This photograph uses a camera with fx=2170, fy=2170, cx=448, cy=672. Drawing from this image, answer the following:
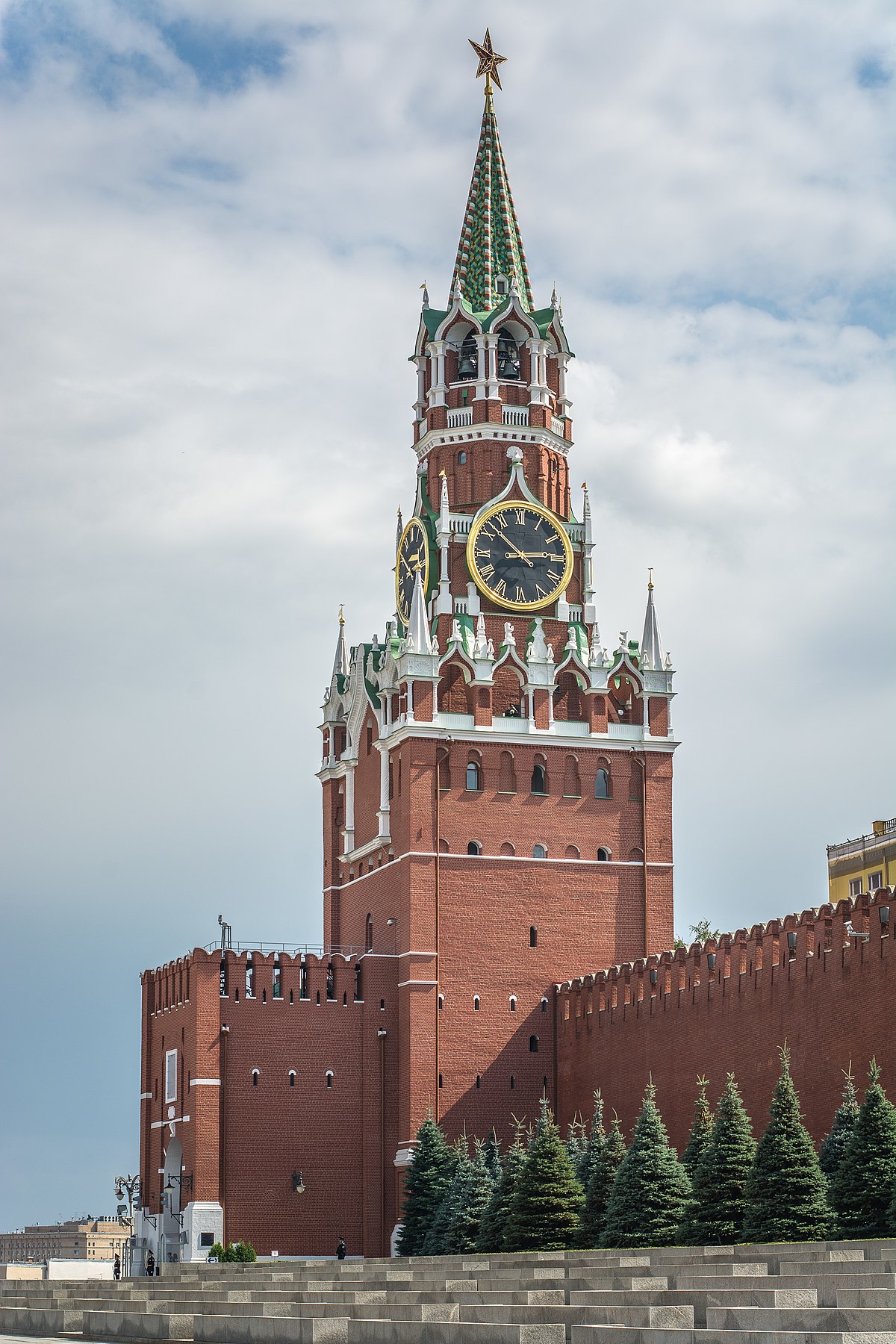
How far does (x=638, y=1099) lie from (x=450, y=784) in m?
10.0

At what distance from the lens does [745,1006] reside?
47031mm

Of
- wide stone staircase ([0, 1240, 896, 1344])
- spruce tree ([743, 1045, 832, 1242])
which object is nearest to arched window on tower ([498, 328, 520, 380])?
spruce tree ([743, 1045, 832, 1242])

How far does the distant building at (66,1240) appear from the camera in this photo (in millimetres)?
143750

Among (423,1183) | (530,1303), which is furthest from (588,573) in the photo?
(530,1303)

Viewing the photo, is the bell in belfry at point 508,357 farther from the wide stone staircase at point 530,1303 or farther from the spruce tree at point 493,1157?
the wide stone staircase at point 530,1303

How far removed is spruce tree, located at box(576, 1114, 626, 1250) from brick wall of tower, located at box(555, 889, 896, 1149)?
3.17 metres

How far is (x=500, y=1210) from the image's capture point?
4547 centimetres

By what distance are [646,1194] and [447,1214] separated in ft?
28.3

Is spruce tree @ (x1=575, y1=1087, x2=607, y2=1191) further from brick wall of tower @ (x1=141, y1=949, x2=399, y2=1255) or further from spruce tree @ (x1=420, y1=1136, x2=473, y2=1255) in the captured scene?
brick wall of tower @ (x1=141, y1=949, x2=399, y2=1255)

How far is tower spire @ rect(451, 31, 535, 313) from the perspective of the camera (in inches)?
2502

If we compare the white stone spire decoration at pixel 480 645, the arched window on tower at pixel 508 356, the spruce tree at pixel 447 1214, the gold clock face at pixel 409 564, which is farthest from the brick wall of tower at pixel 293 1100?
the arched window on tower at pixel 508 356

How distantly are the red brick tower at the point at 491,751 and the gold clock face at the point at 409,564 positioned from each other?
0.30 feet

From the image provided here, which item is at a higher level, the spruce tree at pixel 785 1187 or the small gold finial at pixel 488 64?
the small gold finial at pixel 488 64

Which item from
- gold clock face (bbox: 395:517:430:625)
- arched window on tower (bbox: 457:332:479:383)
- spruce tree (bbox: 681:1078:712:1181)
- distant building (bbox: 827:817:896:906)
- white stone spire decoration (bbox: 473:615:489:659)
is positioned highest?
arched window on tower (bbox: 457:332:479:383)
